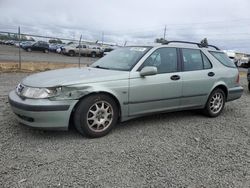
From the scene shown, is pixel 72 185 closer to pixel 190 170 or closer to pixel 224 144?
pixel 190 170

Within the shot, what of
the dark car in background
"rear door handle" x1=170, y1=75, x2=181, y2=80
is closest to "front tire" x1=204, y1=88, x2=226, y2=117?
"rear door handle" x1=170, y1=75, x2=181, y2=80

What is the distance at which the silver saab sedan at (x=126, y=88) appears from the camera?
386 cm

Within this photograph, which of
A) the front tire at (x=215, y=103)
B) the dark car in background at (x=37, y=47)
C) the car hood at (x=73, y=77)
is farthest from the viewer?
the dark car in background at (x=37, y=47)

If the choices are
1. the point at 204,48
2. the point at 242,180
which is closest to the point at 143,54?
the point at 204,48

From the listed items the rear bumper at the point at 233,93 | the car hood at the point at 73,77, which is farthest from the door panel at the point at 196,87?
the car hood at the point at 73,77

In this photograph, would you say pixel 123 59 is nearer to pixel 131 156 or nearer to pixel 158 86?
pixel 158 86

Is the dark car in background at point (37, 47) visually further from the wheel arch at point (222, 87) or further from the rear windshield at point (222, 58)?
the wheel arch at point (222, 87)

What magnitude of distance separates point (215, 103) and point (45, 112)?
141 inches

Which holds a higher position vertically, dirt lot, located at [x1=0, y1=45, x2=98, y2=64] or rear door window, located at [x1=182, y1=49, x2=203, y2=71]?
rear door window, located at [x1=182, y1=49, x2=203, y2=71]

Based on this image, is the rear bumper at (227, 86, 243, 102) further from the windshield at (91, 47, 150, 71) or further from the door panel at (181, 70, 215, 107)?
the windshield at (91, 47, 150, 71)

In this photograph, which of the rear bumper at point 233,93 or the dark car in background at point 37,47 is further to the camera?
the dark car in background at point 37,47

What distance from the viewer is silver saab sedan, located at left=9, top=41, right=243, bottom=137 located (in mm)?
3859

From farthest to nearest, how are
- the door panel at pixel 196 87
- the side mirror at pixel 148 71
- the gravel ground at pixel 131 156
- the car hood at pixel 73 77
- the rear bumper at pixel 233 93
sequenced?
1. the rear bumper at pixel 233 93
2. the door panel at pixel 196 87
3. the side mirror at pixel 148 71
4. the car hood at pixel 73 77
5. the gravel ground at pixel 131 156

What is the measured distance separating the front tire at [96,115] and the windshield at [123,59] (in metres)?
0.72
